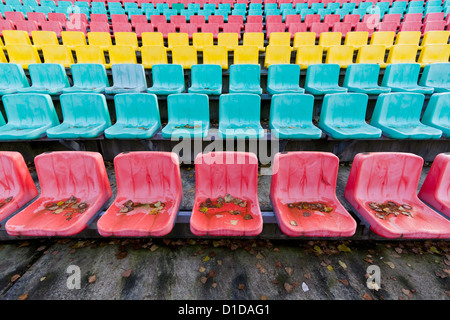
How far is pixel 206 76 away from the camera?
3.79m

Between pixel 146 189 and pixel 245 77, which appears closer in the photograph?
pixel 146 189

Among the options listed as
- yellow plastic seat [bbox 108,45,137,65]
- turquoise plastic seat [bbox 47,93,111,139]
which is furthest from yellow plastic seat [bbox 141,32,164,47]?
turquoise plastic seat [bbox 47,93,111,139]

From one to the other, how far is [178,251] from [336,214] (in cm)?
126

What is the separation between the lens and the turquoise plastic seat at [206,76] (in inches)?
148

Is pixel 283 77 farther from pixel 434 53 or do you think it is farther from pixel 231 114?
pixel 434 53

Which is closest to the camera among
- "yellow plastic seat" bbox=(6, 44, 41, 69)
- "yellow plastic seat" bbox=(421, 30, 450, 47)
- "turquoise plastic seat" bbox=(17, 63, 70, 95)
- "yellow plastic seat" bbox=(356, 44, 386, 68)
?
"turquoise plastic seat" bbox=(17, 63, 70, 95)

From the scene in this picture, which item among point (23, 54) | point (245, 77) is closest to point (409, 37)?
point (245, 77)

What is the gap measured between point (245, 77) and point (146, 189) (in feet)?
8.94

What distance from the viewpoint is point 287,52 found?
4.44 m

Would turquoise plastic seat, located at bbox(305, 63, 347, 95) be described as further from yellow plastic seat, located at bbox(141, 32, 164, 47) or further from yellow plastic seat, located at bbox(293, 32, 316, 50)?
yellow plastic seat, located at bbox(141, 32, 164, 47)

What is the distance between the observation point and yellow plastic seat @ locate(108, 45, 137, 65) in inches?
173

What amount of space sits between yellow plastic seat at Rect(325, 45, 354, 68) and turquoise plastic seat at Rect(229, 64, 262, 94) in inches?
66.1

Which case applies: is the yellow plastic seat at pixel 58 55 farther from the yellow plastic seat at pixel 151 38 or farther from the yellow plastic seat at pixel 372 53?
the yellow plastic seat at pixel 372 53

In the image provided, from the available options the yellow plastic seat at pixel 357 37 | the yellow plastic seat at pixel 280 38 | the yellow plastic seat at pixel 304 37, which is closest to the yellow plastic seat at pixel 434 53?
the yellow plastic seat at pixel 357 37
